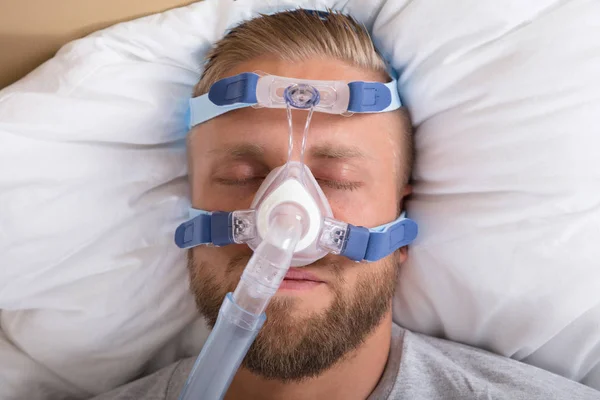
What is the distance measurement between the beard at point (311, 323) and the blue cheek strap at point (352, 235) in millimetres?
41

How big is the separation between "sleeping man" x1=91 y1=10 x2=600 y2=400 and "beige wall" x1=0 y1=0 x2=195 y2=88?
0.84ft

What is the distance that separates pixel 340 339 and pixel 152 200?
0.64m

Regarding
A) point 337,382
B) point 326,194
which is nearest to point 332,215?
point 326,194

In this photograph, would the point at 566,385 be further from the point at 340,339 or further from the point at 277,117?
the point at 277,117

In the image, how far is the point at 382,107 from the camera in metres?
1.21

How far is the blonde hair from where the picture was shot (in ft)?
4.01

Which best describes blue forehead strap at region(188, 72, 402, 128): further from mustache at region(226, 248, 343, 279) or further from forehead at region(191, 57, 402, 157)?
mustache at region(226, 248, 343, 279)

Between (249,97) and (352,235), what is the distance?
37cm

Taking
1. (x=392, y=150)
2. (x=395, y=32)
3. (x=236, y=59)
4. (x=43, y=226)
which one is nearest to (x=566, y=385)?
(x=392, y=150)

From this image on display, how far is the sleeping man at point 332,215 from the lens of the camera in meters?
1.13

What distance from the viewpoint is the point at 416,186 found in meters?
1.40

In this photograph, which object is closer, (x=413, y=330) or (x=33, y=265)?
(x=33, y=265)

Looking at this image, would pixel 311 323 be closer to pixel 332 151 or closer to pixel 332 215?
pixel 332 215

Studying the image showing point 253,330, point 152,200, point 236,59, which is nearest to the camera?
point 253,330
